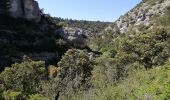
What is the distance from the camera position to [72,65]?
262 feet

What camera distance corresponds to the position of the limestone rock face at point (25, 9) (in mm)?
117125

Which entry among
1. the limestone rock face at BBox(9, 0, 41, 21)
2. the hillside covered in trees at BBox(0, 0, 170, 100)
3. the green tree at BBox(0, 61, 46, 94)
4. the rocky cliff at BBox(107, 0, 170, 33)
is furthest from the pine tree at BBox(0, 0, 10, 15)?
the rocky cliff at BBox(107, 0, 170, 33)

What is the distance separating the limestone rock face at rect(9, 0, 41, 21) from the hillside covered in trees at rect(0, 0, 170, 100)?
0.40m

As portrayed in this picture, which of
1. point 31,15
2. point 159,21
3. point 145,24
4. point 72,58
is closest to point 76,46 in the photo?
point 31,15

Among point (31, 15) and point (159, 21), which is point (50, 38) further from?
point (159, 21)

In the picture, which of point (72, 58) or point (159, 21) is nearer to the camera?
point (72, 58)

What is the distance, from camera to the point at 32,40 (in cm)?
10425

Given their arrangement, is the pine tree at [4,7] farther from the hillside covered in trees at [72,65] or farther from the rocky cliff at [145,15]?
the rocky cliff at [145,15]

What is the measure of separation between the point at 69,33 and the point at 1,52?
35279 mm

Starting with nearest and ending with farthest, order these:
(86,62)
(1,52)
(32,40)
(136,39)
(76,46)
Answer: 1. (86,62)
2. (1,52)
3. (136,39)
4. (32,40)
5. (76,46)

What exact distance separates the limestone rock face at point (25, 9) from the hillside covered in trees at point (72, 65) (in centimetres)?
40

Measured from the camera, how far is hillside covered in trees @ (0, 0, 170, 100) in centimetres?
4419

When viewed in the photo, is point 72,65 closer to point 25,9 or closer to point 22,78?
point 22,78

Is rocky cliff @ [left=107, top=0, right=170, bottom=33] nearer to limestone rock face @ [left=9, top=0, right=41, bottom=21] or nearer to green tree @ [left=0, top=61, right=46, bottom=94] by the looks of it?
limestone rock face @ [left=9, top=0, right=41, bottom=21]
